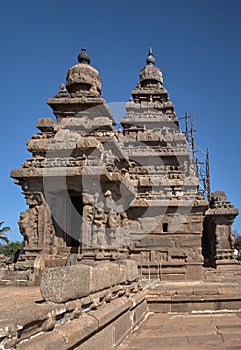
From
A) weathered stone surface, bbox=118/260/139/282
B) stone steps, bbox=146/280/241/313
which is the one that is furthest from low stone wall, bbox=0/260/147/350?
stone steps, bbox=146/280/241/313

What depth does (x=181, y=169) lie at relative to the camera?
16.4 metres

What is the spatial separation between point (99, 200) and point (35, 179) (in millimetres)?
1979

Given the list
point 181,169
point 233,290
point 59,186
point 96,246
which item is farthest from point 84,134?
point 233,290

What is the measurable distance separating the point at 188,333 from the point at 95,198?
18.2 feet

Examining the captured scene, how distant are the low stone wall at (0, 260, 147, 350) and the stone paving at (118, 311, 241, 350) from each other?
0.25 meters

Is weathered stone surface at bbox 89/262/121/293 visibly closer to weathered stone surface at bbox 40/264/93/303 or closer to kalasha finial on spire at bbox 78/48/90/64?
weathered stone surface at bbox 40/264/93/303

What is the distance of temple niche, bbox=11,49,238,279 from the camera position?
34.7 ft

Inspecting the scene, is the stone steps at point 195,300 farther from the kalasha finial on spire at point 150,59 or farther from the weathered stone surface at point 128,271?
the kalasha finial on spire at point 150,59

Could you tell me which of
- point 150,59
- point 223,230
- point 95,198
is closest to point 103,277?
point 95,198

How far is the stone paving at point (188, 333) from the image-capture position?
478 centimetres

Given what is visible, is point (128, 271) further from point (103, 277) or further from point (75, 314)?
point (75, 314)

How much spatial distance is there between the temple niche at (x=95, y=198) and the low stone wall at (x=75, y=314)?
4.58 m

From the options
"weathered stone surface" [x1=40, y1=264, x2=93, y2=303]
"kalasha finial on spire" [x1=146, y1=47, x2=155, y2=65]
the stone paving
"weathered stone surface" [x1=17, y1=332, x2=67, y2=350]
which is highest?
"kalasha finial on spire" [x1=146, y1=47, x2=155, y2=65]

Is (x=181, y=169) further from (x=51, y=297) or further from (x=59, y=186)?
(x=51, y=297)
